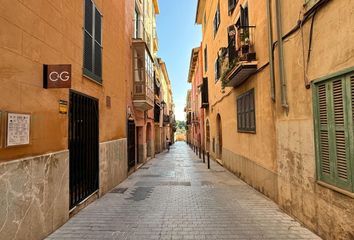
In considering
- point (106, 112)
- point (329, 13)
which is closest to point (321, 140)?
point (329, 13)

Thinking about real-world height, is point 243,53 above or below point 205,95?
below

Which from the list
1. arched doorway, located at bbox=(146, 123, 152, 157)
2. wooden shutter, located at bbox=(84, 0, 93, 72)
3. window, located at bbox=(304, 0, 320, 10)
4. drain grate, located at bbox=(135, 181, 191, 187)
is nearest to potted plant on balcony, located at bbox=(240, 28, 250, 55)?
window, located at bbox=(304, 0, 320, 10)

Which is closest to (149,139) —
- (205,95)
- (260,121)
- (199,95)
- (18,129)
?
(205,95)

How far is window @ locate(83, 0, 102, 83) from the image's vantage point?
279 inches

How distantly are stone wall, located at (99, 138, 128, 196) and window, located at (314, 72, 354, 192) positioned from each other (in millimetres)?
5914

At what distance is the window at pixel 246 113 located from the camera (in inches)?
348

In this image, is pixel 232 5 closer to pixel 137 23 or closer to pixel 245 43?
pixel 245 43

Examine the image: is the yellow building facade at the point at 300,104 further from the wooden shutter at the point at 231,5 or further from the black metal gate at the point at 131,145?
the black metal gate at the point at 131,145

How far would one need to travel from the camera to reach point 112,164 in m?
9.13

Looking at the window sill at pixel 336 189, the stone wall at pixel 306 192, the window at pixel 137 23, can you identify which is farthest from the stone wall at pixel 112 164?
the window at pixel 137 23

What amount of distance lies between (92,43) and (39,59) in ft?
10.1

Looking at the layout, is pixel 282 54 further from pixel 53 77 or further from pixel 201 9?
pixel 201 9

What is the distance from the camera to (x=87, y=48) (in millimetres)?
7152

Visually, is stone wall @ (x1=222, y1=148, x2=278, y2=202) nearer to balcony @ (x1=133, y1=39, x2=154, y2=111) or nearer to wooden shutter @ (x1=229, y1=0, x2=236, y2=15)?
balcony @ (x1=133, y1=39, x2=154, y2=111)
